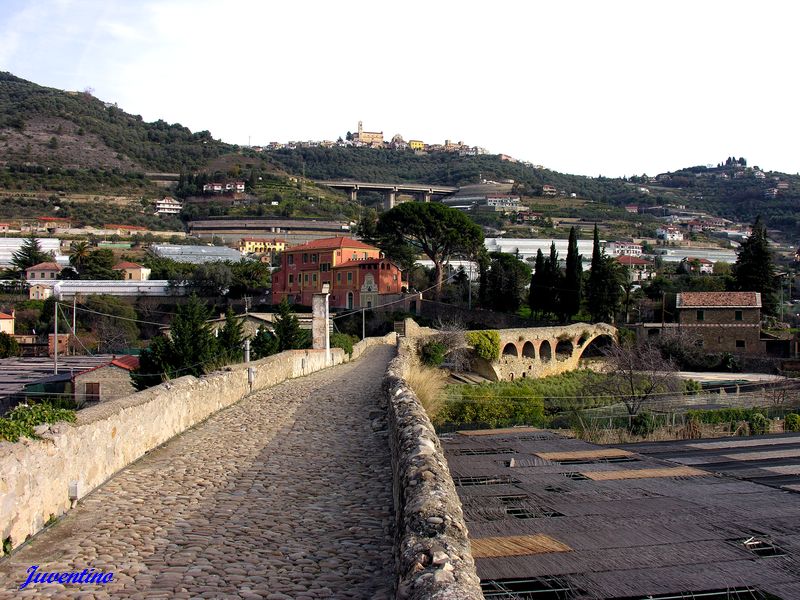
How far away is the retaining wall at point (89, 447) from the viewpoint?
5316 millimetres

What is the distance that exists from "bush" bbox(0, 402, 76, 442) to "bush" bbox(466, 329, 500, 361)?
1323 inches

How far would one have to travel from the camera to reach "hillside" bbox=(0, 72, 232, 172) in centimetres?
13525

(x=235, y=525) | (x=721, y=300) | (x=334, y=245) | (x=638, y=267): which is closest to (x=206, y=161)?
(x=334, y=245)

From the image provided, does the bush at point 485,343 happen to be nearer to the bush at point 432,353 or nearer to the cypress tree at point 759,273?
the bush at point 432,353

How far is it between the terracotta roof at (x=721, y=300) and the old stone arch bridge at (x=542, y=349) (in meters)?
4.40

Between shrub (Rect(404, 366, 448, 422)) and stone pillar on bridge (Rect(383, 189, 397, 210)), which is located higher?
stone pillar on bridge (Rect(383, 189, 397, 210))

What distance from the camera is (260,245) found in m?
102

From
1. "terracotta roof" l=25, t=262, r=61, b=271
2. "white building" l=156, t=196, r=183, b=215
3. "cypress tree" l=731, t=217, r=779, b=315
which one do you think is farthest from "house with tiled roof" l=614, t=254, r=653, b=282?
"white building" l=156, t=196, r=183, b=215

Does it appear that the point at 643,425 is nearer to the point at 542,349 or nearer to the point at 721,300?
the point at 542,349

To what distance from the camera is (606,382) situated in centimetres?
3628

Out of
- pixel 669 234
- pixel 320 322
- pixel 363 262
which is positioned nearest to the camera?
pixel 320 322

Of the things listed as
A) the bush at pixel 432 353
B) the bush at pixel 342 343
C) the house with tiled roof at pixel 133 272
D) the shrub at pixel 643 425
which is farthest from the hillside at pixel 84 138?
the shrub at pixel 643 425

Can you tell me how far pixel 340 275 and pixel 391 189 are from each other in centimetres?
10251

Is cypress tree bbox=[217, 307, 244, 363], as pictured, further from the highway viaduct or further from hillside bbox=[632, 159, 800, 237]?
hillside bbox=[632, 159, 800, 237]
